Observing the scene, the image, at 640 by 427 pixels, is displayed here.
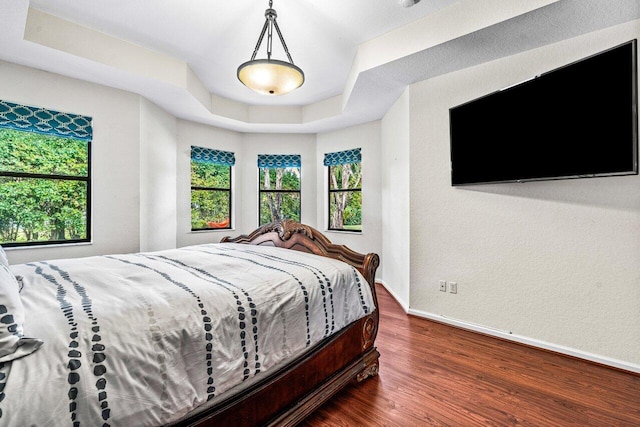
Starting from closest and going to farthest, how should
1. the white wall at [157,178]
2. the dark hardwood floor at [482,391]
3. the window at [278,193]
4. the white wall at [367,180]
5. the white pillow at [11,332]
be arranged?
the white pillow at [11,332]
the dark hardwood floor at [482,391]
the white wall at [157,178]
the white wall at [367,180]
the window at [278,193]

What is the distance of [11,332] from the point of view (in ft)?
2.52

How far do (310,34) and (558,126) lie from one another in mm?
2222

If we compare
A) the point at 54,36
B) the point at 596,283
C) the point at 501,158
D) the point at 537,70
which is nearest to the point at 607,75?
the point at 537,70

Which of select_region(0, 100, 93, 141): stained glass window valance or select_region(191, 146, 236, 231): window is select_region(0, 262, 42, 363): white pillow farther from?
select_region(191, 146, 236, 231): window

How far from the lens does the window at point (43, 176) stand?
2752 mm

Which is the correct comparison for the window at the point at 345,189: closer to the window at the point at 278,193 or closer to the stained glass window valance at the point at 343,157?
the stained glass window valance at the point at 343,157

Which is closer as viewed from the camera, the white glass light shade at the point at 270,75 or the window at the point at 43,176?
the white glass light shade at the point at 270,75

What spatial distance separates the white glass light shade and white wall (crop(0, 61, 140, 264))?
6.78 feet

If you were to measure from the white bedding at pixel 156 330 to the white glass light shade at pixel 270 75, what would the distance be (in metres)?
1.34

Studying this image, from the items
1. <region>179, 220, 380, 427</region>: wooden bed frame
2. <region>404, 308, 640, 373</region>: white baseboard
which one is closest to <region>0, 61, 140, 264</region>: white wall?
<region>179, 220, 380, 427</region>: wooden bed frame

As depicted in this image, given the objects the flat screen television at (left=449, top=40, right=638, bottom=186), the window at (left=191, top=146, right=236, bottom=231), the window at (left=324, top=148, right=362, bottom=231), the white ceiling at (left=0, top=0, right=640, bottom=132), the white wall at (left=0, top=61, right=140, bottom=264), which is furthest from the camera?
the window at (left=324, top=148, right=362, bottom=231)

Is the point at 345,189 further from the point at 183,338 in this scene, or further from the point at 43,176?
the point at 183,338

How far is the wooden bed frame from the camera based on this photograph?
1.15 m

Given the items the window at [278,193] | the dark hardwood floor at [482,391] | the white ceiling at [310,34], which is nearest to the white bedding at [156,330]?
the dark hardwood floor at [482,391]
